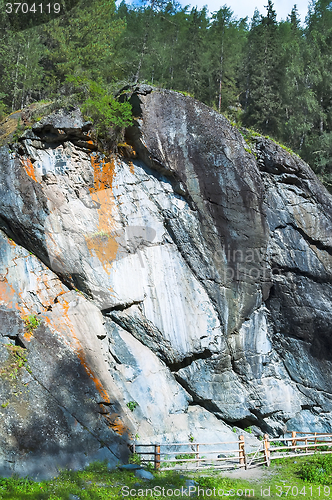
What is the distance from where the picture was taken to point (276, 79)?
983 inches

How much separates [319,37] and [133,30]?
42.7ft

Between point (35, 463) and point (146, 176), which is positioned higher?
point (146, 176)

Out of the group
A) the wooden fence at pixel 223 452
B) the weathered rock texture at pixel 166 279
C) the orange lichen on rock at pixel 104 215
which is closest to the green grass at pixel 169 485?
the wooden fence at pixel 223 452

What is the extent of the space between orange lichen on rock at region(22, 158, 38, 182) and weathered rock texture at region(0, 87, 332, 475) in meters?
0.10

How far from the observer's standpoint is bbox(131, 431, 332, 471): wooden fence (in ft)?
32.1

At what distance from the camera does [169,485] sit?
27.3 ft

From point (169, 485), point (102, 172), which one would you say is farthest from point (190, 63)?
point (169, 485)

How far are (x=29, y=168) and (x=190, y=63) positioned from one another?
58.0ft

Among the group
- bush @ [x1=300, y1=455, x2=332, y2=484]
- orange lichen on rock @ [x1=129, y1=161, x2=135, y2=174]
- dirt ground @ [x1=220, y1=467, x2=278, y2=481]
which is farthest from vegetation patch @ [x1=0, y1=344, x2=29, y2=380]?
bush @ [x1=300, y1=455, x2=332, y2=484]

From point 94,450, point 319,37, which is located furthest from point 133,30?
point 94,450

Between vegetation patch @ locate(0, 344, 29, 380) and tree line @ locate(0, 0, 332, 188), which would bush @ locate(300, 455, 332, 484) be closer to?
vegetation patch @ locate(0, 344, 29, 380)

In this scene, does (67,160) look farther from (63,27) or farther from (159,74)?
(159,74)

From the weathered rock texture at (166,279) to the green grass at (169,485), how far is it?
0.97 meters

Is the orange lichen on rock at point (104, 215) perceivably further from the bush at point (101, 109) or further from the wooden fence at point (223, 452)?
the wooden fence at point (223, 452)
